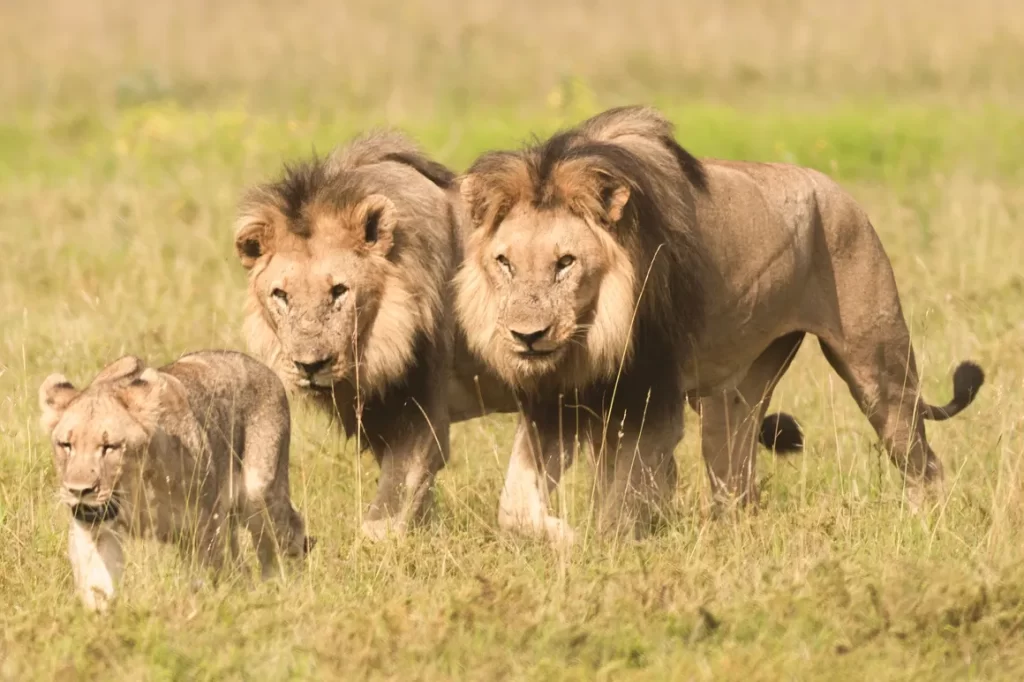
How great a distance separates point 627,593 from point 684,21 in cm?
2031

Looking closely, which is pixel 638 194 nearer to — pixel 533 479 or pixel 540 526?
pixel 533 479

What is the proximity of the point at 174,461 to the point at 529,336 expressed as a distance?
4.19ft

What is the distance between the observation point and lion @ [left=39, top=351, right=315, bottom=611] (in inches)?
193

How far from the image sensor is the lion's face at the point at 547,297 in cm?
584

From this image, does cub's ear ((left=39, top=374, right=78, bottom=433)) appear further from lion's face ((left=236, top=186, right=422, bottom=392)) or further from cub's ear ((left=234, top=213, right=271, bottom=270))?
cub's ear ((left=234, top=213, right=271, bottom=270))

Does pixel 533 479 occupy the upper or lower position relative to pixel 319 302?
lower

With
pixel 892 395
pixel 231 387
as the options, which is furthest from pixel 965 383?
pixel 231 387

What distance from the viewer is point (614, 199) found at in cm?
594

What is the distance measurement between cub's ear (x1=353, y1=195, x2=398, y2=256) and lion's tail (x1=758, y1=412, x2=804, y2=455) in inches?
74.8

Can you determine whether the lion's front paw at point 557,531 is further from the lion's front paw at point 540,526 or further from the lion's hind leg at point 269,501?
the lion's hind leg at point 269,501

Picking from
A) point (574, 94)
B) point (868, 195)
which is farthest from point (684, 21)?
point (868, 195)

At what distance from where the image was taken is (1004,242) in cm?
1148

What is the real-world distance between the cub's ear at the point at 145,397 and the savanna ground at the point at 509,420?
18.9 inches

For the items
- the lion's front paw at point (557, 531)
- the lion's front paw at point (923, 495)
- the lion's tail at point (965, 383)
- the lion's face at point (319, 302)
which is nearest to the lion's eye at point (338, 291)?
the lion's face at point (319, 302)
